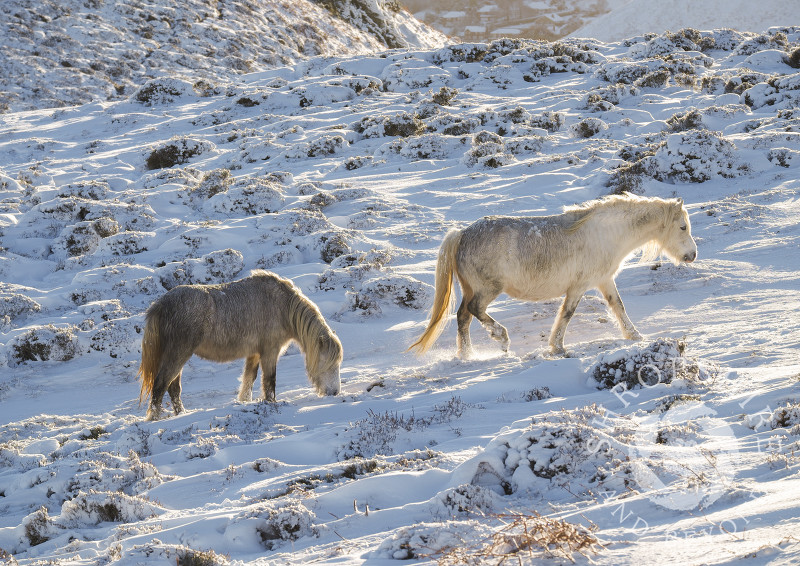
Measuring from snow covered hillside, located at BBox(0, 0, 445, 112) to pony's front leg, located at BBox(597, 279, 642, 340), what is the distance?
26734mm

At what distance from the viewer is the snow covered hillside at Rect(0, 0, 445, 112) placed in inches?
1351

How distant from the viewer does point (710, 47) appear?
3453 centimetres

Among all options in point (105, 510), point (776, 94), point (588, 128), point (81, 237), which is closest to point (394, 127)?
point (588, 128)

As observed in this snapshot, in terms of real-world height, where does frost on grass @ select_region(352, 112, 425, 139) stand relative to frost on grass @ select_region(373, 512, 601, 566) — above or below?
above

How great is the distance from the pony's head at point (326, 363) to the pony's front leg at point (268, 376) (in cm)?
51

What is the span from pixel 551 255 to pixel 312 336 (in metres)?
3.40

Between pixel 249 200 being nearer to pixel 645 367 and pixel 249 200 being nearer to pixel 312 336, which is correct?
pixel 312 336

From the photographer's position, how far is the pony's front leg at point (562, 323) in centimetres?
977

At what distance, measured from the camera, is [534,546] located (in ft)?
11.7

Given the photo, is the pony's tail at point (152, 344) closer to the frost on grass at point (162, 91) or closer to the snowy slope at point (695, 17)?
the frost on grass at point (162, 91)

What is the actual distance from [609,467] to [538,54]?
31056 mm

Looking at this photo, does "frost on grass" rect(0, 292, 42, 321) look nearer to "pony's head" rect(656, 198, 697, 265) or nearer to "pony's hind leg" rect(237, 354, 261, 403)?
"pony's hind leg" rect(237, 354, 261, 403)

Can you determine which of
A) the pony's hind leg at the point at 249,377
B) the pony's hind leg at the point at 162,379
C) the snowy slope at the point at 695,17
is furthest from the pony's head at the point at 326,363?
the snowy slope at the point at 695,17

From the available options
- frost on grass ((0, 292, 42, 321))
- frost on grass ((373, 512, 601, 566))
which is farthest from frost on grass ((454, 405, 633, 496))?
frost on grass ((0, 292, 42, 321))
